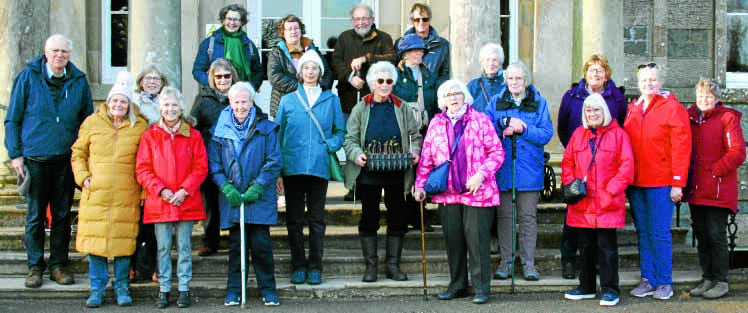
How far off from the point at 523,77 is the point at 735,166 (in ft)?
5.93

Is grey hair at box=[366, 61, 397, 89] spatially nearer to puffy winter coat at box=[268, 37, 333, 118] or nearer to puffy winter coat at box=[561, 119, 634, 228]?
puffy winter coat at box=[268, 37, 333, 118]

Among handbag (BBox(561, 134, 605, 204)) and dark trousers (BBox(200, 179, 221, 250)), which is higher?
handbag (BBox(561, 134, 605, 204))

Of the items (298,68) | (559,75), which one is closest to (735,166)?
(298,68)

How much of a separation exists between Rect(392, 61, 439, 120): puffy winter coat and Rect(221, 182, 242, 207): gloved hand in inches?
66.9

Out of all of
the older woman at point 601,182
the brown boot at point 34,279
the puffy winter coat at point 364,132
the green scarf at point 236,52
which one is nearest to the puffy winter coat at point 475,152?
the puffy winter coat at point 364,132

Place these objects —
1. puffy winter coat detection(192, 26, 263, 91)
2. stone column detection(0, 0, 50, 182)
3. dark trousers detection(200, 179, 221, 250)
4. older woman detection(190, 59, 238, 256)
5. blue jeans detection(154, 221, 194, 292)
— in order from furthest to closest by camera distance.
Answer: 1. stone column detection(0, 0, 50, 182)
2. puffy winter coat detection(192, 26, 263, 91)
3. dark trousers detection(200, 179, 221, 250)
4. older woman detection(190, 59, 238, 256)
5. blue jeans detection(154, 221, 194, 292)

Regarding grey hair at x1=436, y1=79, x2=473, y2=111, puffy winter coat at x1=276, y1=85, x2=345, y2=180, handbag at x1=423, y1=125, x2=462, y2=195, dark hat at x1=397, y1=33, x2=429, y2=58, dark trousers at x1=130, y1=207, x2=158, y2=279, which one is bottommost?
dark trousers at x1=130, y1=207, x2=158, y2=279

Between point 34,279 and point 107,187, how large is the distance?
109 centimetres

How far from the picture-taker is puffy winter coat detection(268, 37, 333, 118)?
8.27 meters

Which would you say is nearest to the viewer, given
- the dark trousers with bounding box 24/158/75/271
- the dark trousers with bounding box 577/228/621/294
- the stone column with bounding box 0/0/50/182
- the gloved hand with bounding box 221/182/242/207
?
the gloved hand with bounding box 221/182/242/207

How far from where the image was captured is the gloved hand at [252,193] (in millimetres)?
7375

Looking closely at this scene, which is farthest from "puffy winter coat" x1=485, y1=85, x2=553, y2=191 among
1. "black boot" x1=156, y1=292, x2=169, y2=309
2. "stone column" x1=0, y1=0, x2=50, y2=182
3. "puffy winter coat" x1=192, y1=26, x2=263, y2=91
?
"stone column" x1=0, y1=0, x2=50, y2=182

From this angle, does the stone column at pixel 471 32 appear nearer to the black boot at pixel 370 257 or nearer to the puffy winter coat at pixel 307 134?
the puffy winter coat at pixel 307 134

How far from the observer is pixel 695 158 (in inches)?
312
